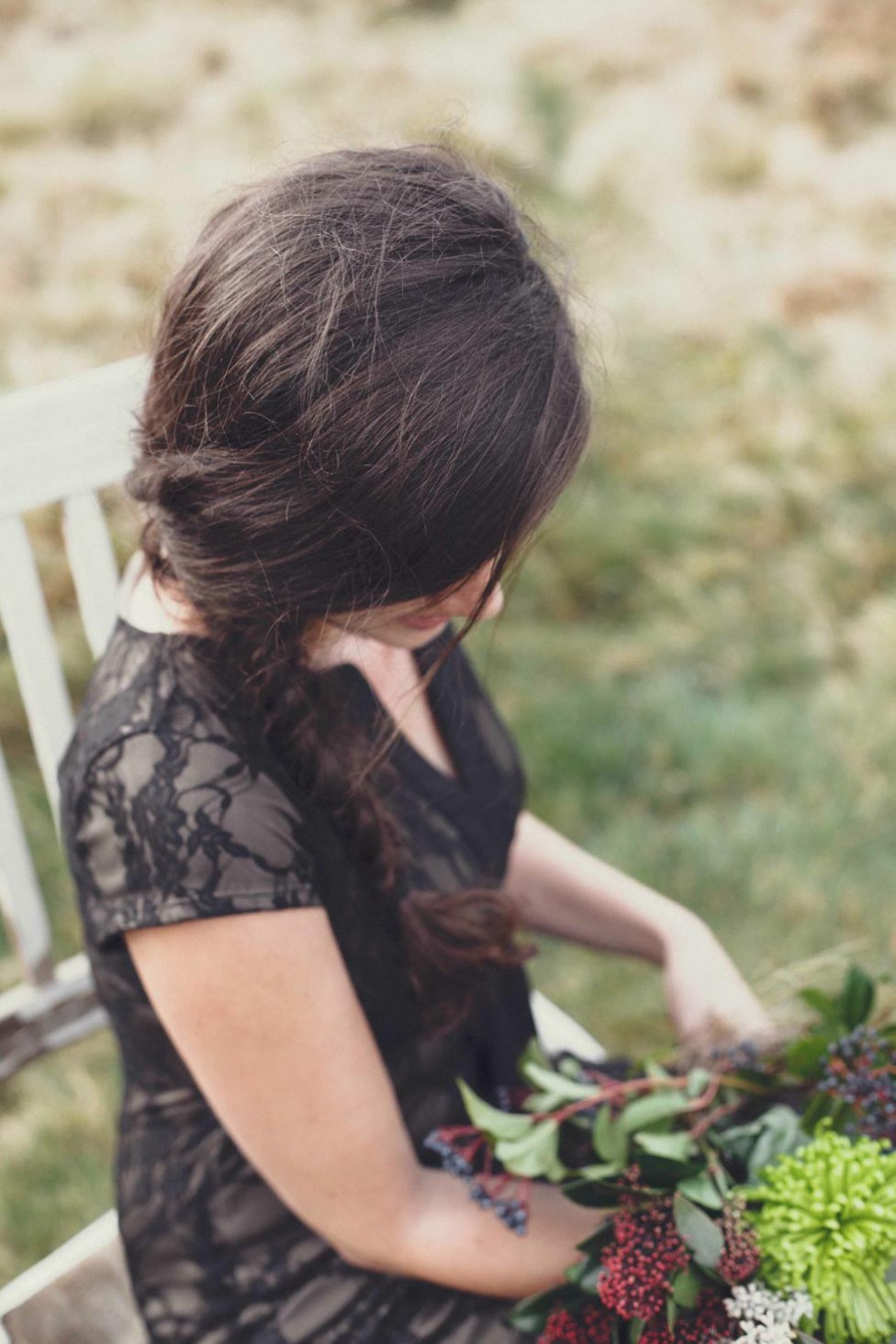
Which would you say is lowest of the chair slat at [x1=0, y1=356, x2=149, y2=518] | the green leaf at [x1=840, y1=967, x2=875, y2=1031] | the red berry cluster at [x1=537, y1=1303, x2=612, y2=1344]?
the red berry cluster at [x1=537, y1=1303, x2=612, y2=1344]

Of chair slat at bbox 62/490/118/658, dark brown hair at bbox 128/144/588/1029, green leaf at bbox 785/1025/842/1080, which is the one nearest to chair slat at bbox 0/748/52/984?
chair slat at bbox 62/490/118/658

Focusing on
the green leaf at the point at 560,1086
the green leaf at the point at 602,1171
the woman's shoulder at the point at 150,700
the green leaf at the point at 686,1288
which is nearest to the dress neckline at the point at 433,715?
the woman's shoulder at the point at 150,700

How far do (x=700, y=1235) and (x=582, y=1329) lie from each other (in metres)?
0.15

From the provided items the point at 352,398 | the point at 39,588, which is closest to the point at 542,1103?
the point at 352,398

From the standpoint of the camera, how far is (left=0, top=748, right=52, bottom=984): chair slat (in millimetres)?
1402

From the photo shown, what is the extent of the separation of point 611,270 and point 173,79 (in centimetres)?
176

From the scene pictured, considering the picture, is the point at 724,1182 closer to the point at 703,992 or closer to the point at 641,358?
the point at 703,992

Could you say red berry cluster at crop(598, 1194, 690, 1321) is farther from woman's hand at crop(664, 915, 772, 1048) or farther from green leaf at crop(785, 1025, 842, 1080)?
woman's hand at crop(664, 915, 772, 1048)

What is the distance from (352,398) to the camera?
852 millimetres

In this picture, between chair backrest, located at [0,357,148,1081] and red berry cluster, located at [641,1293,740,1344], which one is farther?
chair backrest, located at [0,357,148,1081]

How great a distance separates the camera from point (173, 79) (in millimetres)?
4379

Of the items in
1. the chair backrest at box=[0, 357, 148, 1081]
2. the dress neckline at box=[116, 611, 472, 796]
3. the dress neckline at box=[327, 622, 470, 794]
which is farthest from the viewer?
the chair backrest at box=[0, 357, 148, 1081]

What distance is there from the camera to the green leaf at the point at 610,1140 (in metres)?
1.04

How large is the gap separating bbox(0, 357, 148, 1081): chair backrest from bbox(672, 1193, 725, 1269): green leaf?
2.61ft
